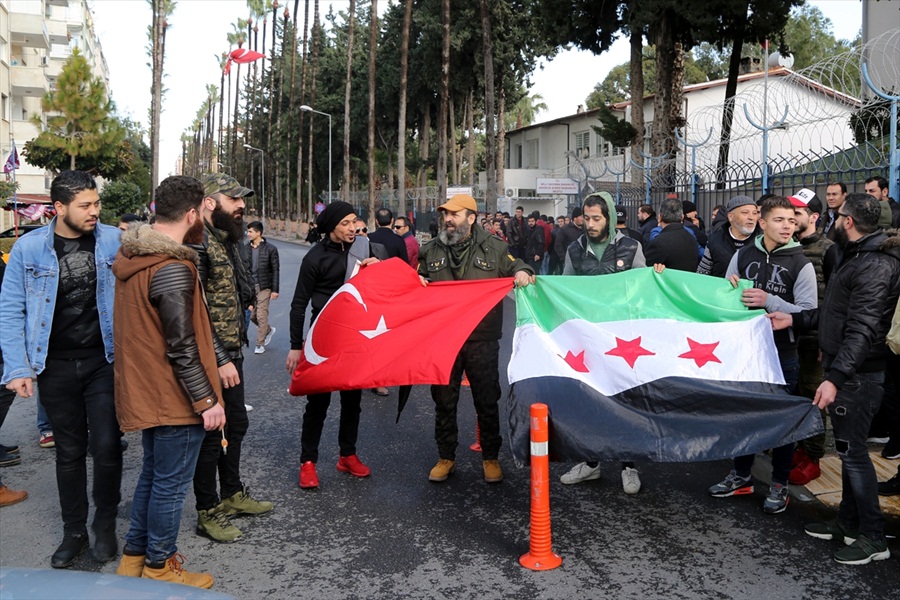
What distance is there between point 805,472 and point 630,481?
4.21 feet

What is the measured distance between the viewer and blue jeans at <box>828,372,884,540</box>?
4840mm

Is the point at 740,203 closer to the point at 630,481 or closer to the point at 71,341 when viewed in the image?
the point at 630,481

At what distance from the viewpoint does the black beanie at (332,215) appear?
247 inches

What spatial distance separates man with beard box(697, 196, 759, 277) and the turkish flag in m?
2.04

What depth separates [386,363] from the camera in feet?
19.1

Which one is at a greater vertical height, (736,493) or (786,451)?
(786,451)

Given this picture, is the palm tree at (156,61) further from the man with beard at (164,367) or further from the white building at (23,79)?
the man with beard at (164,367)

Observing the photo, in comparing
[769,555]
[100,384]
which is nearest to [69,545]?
[100,384]

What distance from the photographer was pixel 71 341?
190 inches

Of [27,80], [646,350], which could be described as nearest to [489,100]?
[646,350]

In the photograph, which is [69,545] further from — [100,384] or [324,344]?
[324,344]

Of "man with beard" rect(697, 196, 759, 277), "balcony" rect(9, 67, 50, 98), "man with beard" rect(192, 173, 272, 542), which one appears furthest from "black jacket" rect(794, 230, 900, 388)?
"balcony" rect(9, 67, 50, 98)

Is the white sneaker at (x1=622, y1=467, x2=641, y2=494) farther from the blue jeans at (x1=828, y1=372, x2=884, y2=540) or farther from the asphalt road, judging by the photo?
the blue jeans at (x1=828, y1=372, x2=884, y2=540)

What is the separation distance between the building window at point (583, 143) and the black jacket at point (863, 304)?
45671 mm
